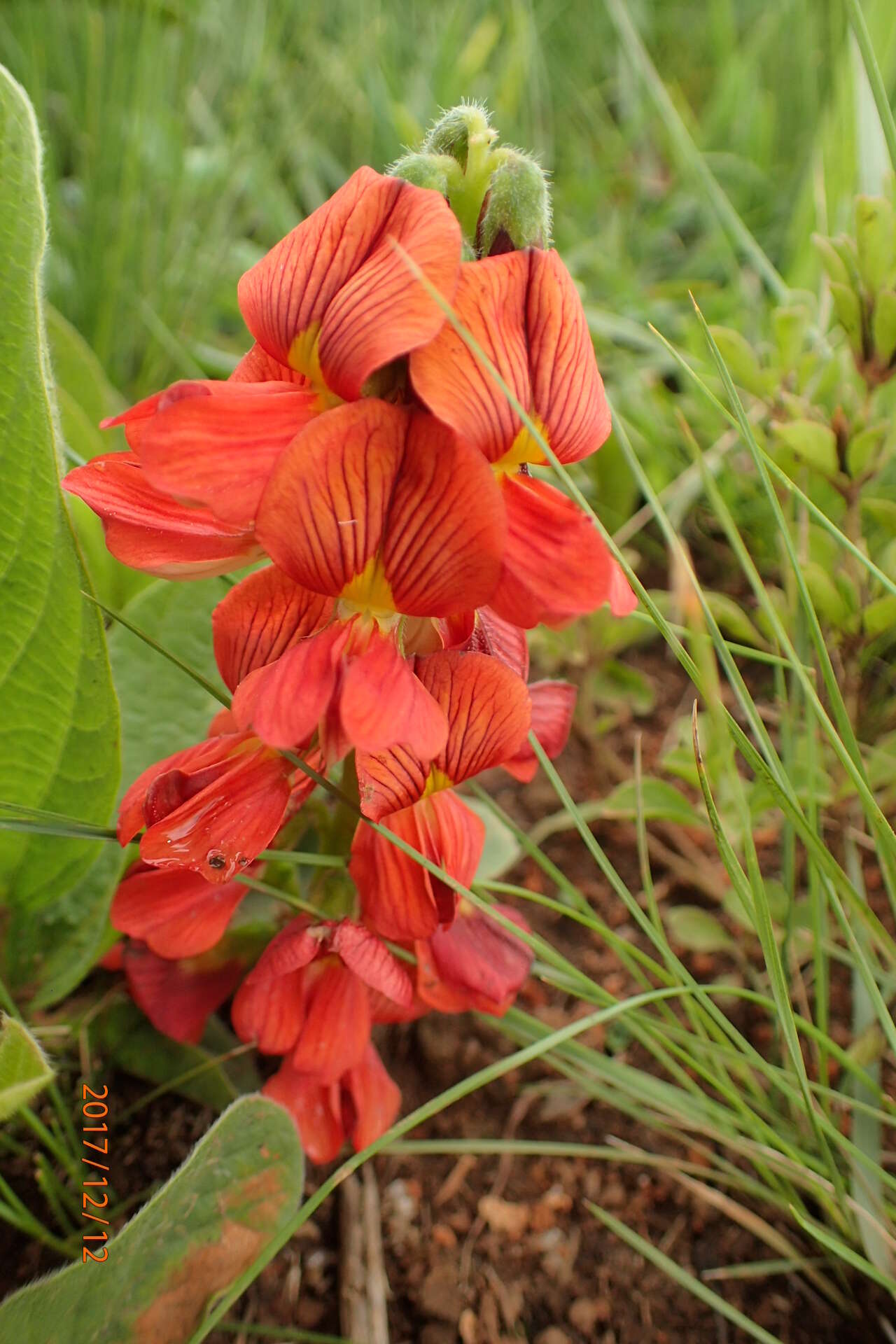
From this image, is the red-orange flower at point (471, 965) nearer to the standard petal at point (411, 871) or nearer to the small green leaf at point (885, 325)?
the standard petal at point (411, 871)

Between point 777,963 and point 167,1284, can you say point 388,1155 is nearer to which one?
point 167,1284

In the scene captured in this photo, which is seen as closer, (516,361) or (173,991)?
(516,361)

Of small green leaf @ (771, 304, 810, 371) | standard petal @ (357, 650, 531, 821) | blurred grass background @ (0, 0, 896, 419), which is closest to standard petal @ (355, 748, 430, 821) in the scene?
standard petal @ (357, 650, 531, 821)

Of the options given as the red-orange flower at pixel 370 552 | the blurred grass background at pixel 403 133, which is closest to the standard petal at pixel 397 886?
the red-orange flower at pixel 370 552

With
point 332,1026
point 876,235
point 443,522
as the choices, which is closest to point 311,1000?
point 332,1026

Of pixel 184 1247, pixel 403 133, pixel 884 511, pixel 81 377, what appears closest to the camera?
pixel 184 1247

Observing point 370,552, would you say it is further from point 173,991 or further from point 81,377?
point 81,377
